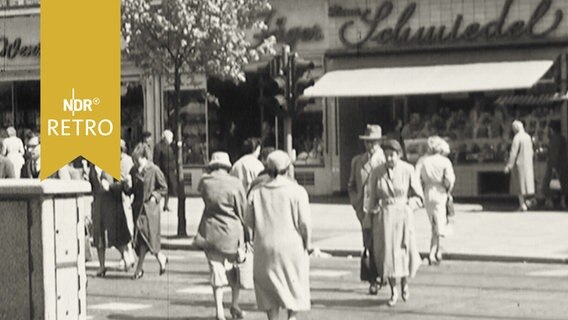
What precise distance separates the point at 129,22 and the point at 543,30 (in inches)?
438

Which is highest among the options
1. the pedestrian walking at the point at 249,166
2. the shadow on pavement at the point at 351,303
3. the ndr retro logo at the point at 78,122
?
the ndr retro logo at the point at 78,122

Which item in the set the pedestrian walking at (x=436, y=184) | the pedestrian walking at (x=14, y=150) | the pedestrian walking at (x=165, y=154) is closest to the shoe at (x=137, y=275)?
the pedestrian walking at (x=436, y=184)

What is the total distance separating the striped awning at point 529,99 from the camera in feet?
103

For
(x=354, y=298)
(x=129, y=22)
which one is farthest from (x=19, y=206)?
(x=129, y=22)

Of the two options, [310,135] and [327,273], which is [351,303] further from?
[310,135]

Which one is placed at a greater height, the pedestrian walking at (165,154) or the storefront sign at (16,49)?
the storefront sign at (16,49)

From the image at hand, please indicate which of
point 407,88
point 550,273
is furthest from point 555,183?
point 550,273

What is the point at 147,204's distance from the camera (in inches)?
722

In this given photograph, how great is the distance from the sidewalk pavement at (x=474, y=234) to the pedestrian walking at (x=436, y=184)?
1.03m

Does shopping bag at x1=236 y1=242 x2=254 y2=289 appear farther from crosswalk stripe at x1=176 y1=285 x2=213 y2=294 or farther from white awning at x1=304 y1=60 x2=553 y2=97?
white awning at x1=304 y1=60 x2=553 y2=97

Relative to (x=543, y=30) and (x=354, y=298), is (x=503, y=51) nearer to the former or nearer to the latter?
(x=543, y=30)

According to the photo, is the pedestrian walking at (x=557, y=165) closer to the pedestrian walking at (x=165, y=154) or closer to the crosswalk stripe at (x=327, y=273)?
the pedestrian walking at (x=165, y=154)

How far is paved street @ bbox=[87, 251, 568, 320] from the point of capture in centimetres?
1459

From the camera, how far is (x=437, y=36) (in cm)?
3334
